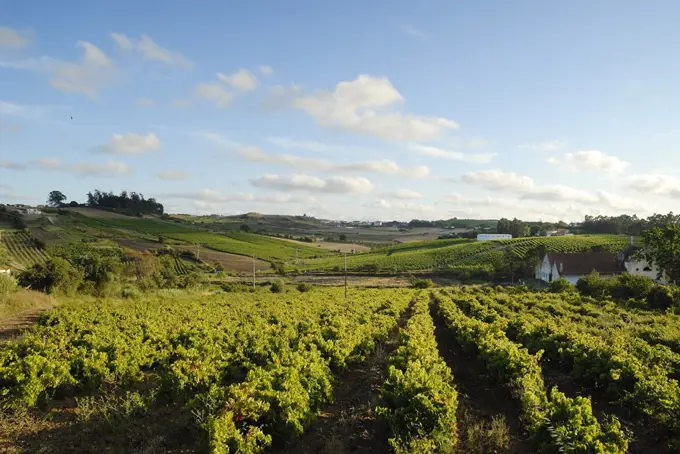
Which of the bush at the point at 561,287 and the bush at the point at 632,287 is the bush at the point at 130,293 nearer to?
the bush at the point at 561,287

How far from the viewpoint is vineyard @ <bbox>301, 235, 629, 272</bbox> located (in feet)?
314

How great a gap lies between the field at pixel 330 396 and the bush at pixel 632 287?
34.7 meters

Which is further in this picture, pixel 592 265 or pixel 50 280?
pixel 592 265

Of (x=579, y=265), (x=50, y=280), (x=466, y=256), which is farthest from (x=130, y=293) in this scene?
(x=466, y=256)

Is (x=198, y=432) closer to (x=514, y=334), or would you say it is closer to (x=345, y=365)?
(x=345, y=365)

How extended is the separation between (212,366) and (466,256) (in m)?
99.7

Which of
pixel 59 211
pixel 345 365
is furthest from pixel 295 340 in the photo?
pixel 59 211

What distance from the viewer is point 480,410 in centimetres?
1298

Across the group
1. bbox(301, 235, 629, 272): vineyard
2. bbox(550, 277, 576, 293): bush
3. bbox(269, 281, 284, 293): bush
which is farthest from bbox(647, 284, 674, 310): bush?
bbox(269, 281, 284, 293): bush

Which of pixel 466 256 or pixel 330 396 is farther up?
pixel 330 396

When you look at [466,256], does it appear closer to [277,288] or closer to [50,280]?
[277,288]

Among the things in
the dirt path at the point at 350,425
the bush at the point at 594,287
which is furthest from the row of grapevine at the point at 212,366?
the bush at the point at 594,287

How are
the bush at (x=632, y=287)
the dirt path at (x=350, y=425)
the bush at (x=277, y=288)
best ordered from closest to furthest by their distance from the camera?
the dirt path at (x=350, y=425), the bush at (x=632, y=287), the bush at (x=277, y=288)

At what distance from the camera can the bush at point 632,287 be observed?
45544mm
